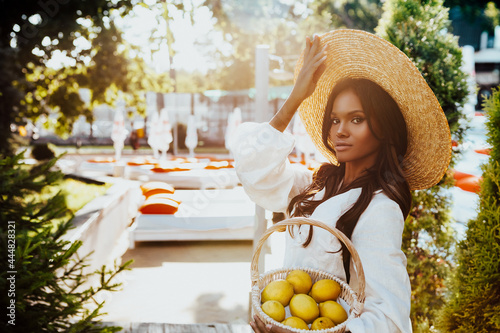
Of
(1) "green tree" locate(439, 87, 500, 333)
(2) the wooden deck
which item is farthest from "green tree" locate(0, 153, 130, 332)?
(1) "green tree" locate(439, 87, 500, 333)

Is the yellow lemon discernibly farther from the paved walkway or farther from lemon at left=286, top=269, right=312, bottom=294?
the paved walkway

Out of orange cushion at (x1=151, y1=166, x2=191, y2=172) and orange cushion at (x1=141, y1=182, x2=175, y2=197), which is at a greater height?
orange cushion at (x1=141, y1=182, x2=175, y2=197)

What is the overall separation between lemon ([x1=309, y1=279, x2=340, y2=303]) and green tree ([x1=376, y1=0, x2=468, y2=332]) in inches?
79.2

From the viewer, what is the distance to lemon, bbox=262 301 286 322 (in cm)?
137

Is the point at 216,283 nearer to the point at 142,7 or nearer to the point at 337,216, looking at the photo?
the point at 337,216

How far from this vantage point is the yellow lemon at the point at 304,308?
138 centimetres

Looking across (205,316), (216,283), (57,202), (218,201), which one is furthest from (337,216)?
(218,201)

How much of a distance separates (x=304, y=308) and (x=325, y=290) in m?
0.10

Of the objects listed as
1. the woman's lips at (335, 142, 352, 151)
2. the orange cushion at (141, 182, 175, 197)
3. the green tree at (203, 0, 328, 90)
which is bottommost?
the orange cushion at (141, 182, 175, 197)

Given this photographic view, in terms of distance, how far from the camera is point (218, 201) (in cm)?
730

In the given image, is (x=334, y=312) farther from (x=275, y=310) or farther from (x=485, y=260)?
(x=485, y=260)

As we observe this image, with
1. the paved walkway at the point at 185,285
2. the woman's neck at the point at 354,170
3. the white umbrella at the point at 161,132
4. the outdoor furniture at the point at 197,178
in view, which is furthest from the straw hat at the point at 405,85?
the white umbrella at the point at 161,132

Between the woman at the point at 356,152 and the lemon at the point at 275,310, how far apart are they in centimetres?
6

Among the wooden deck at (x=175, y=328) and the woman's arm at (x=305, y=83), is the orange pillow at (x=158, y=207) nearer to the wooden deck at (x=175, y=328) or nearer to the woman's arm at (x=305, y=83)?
the wooden deck at (x=175, y=328)
